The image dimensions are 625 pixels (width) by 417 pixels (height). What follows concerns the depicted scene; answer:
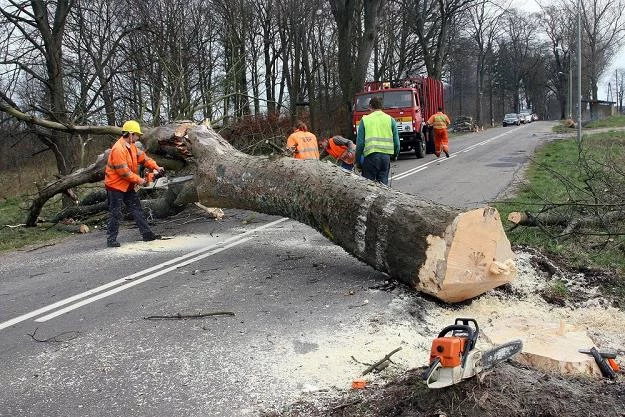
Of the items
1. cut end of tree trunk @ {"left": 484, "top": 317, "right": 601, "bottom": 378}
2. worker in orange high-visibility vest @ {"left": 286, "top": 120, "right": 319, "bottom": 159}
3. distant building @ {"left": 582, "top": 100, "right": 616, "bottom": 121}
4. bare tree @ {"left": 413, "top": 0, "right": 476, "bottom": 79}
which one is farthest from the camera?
distant building @ {"left": 582, "top": 100, "right": 616, "bottom": 121}

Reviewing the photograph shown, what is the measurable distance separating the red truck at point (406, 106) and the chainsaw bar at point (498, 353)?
15.2 meters

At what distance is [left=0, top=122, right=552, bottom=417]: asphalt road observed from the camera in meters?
3.40

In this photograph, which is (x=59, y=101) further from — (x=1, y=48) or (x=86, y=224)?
(x=86, y=224)

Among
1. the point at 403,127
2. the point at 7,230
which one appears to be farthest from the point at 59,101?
the point at 403,127

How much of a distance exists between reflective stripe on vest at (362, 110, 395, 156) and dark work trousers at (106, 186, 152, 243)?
3436 millimetres

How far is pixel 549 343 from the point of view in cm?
369

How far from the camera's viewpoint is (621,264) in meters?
5.68

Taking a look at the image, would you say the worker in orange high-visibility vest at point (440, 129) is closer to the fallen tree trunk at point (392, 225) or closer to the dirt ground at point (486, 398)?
the fallen tree trunk at point (392, 225)

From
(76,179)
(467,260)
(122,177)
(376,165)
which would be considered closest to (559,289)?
(467,260)

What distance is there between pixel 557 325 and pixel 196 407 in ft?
8.69

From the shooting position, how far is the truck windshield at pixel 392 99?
18875mm

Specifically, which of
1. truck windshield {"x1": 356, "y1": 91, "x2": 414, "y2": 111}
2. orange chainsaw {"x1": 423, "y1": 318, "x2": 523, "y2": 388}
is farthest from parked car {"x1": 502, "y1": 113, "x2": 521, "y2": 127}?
orange chainsaw {"x1": 423, "y1": 318, "x2": 523, "y2": 388}

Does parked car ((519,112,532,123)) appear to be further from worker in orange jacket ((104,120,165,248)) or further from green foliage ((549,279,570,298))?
green foliage ((549,279,570,298))

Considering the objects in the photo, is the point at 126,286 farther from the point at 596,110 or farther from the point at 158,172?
the point at 596,110
